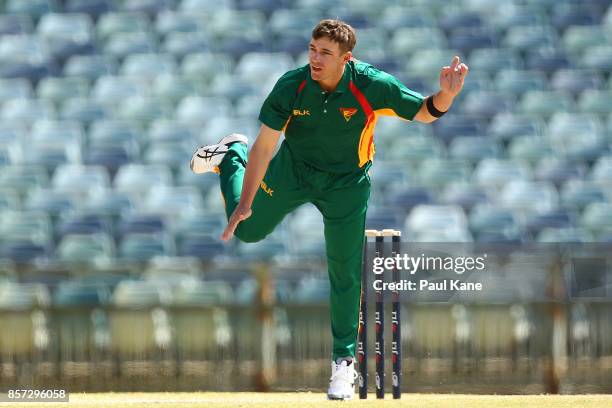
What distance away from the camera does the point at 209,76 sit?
11.8m

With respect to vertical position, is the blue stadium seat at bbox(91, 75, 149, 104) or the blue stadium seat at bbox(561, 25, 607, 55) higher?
the blue stadium seat at bbox(561, 25, 607, 55)

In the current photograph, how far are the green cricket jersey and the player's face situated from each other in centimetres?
9

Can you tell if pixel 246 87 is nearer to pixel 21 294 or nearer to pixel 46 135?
pixel 46 135

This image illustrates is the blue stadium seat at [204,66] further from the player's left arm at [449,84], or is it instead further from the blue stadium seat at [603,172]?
the player's left arm at [449,84]

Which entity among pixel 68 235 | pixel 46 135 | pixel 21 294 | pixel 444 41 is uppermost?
pixel 444 41

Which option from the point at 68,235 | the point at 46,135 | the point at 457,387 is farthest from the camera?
the point at 46,135

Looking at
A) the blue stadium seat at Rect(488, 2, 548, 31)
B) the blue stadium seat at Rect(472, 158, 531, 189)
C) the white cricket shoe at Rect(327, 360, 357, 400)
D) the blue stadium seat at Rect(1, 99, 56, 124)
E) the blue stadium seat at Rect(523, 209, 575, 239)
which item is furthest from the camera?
the blue stadium seat at Rect(488, 2, 548, 31)

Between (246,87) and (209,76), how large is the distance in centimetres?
48

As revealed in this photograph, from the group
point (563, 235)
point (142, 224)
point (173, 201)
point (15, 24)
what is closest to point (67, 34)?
point (15, 24)

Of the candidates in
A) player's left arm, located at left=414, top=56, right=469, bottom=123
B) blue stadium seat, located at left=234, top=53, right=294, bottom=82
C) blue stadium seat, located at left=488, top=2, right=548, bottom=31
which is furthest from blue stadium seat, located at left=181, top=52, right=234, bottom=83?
player's left arm, located at left=414, top=56, right=469, bottom=123

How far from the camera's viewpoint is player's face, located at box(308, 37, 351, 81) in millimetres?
5406

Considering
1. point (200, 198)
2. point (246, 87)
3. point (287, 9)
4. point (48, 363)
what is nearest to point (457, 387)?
point (48, 363)

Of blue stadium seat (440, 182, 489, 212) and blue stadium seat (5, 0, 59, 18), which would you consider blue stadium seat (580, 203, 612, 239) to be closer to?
blue stadium seat (440, 182, 489, 212)

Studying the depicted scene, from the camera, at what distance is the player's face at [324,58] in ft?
17.7
